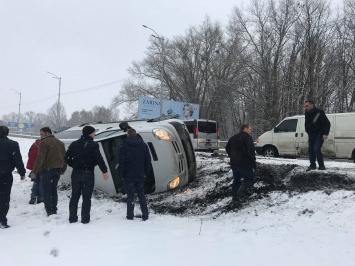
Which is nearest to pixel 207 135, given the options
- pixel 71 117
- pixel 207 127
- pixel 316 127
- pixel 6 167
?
pixel 207 127

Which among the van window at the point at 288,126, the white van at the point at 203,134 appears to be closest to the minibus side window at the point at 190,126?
the white van at the point at 203,134

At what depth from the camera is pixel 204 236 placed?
15.4 feet

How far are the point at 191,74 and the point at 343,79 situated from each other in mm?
→ 19584

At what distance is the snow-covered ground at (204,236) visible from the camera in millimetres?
3908

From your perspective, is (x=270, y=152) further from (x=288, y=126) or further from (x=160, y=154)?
(x=160, y=154)

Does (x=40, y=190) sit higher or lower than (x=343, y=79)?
lower

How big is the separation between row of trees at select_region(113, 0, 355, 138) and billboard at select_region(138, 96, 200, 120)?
480cm

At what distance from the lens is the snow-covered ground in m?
3.91

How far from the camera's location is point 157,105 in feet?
97.3

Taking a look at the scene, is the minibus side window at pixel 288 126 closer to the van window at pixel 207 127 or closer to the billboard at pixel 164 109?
the van window at pixel 207 127

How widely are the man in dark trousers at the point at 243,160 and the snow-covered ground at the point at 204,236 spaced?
1.68 ft

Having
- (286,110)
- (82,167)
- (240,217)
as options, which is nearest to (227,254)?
(240,217)

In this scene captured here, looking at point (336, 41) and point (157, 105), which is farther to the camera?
point (157, 105)

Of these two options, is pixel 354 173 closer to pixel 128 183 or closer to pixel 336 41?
pixel 128 183
